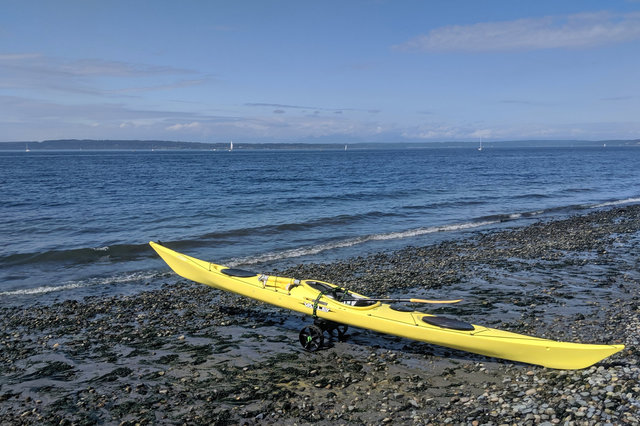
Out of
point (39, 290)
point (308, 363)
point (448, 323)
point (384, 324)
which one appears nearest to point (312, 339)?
point (308, 363)

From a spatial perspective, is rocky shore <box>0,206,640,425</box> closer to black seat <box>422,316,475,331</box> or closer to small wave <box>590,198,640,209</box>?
black seat <box>422,316,475,331</box>

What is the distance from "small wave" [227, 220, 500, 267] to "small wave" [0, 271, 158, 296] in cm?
357

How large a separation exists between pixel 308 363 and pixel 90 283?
10.6 m

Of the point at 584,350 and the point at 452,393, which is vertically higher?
the point at 584,350

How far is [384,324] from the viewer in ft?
32.8

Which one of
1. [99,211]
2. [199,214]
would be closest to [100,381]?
[199,214]

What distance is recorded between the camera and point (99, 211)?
31859 mm

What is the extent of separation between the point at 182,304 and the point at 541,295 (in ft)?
36.3

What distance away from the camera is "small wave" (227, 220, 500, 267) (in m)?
19.8

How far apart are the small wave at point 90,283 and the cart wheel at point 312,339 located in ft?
30.0

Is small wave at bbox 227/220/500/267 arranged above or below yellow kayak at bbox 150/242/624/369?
below

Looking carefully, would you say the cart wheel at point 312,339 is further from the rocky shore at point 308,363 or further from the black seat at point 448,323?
the black seat at point 448,323

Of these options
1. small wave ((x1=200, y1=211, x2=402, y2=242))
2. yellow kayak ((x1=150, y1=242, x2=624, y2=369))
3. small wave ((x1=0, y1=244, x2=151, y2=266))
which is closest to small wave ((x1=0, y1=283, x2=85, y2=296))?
small wave ((x1=0, y1=244, x2=151, y2=266))

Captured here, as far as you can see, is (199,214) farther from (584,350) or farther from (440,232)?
(584,350)
